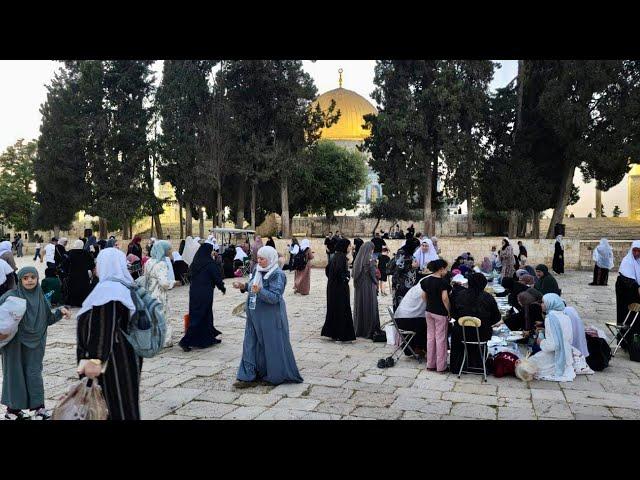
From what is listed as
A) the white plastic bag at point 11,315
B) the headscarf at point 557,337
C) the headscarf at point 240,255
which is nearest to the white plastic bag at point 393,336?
the headscarf at point 557,337

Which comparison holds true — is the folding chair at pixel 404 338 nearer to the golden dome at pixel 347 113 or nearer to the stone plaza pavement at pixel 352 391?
the stone plaza pavement at pixel 352 391

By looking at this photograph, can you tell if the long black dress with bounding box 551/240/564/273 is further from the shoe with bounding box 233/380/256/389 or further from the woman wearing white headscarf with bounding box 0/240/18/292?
the woman wearing white headscarf with bounding box 0/240/18/292

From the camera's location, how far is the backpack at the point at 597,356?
18.7 ft

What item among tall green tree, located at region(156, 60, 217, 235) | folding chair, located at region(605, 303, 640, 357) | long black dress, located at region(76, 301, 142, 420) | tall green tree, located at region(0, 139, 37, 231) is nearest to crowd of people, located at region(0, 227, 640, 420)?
long black dress, located at region(76, 301, 142, 420)

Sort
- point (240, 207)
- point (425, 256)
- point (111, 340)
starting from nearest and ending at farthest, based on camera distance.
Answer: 1. point (111, 340)
2. point (425, 256)
3. point (240, 207)

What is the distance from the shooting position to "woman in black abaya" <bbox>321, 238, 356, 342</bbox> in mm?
6973

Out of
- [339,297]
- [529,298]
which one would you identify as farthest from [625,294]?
[339,297]

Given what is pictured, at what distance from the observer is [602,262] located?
44.3 ft

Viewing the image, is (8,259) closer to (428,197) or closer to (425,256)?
(425,256)

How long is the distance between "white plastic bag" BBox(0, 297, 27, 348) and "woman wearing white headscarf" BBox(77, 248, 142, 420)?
2.97 ft

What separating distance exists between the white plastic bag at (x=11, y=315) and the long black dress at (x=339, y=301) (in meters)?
3.92

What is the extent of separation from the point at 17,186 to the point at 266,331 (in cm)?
3932

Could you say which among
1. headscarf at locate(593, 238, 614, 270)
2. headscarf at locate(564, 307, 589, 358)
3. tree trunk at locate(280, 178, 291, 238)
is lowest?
headscarf at locate(564, 307, 589, 358)
